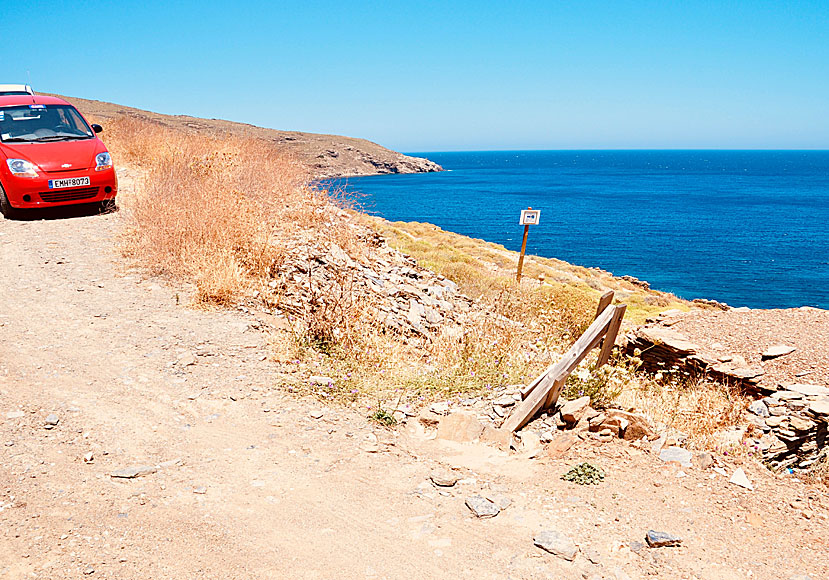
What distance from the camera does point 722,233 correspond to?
2324 inches

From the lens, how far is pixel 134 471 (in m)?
4.22

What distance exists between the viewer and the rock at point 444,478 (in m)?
4.45

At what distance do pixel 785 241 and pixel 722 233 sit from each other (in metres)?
6.08

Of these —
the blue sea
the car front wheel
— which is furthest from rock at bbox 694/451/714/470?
the car front wheel

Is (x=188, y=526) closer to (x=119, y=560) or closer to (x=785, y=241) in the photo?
(x=119, y=560)

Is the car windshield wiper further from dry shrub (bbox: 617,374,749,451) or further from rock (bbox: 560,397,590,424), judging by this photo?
dry shrub (bbox: 617,374,749,451)

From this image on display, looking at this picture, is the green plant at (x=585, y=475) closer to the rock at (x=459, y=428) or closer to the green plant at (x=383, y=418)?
the rock at (x=459, y=428)

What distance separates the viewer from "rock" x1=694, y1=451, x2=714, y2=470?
465 cm

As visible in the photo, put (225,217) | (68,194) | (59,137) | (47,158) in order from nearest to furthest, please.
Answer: (225,217), (47,158), (68,194), (59,137)

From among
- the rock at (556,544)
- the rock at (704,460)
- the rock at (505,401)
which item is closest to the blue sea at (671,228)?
the rock at (505,401)

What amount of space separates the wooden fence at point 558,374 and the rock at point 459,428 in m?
0.27

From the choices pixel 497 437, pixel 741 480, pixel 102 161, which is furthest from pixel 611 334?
pixel 102 161

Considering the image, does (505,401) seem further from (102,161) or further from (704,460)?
(102,161)

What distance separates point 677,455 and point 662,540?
1.21 meters
